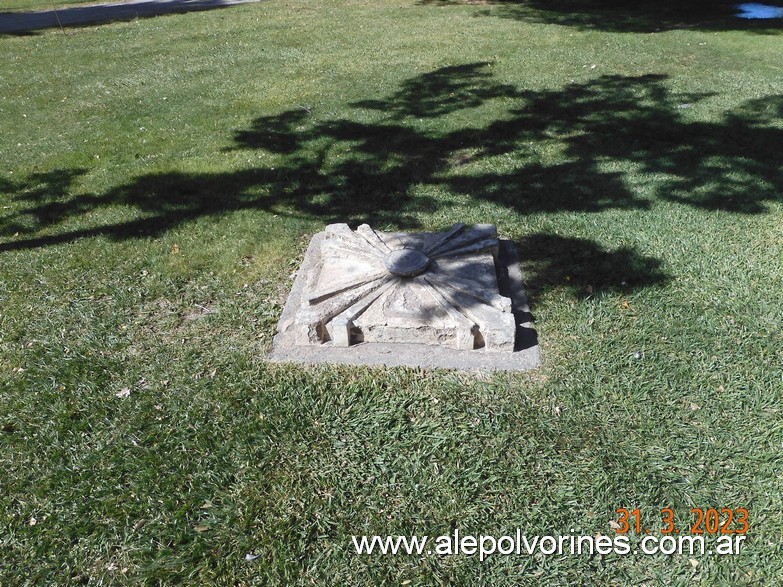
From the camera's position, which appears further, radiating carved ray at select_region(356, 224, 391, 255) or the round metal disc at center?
radiating carved ray at select_region(356, 224, 391, 255)

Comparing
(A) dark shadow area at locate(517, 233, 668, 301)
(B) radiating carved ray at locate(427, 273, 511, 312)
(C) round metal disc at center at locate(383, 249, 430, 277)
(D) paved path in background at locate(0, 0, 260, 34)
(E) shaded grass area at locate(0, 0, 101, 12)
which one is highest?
(E) shaded grass area at locate(0, 0, 101, 12)

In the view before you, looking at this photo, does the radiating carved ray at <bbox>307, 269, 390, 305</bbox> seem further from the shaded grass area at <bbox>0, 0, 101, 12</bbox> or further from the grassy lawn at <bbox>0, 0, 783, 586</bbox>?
the shaded grass area at <bbox>0, 0, 101, 12</bbox>

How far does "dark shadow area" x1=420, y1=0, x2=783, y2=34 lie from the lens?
12375 mm

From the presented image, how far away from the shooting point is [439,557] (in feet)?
9.44

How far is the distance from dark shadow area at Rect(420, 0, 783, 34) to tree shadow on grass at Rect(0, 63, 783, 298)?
5.18 meters

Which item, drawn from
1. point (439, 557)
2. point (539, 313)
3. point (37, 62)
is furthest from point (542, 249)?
point (37, 62)

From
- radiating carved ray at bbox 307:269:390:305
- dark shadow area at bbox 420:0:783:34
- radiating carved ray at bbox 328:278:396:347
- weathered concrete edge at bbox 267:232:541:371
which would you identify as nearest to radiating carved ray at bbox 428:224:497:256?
radiating carved ray at bbox 307:269:390:305

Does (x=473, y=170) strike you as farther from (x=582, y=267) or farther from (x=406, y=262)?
(x=406, y=262)

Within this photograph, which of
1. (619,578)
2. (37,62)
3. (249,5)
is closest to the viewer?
(619,578)

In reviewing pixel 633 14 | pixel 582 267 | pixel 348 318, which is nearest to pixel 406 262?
pixel 348 318

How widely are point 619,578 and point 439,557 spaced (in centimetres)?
84

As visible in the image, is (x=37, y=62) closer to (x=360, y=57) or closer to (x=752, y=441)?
(x=360, y=57)

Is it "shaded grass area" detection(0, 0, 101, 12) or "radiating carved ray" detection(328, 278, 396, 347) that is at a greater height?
"shaded grass area" detection(0, 0, 101, 12)

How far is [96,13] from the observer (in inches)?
647
